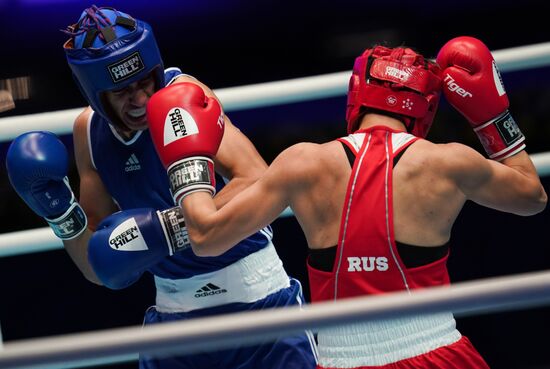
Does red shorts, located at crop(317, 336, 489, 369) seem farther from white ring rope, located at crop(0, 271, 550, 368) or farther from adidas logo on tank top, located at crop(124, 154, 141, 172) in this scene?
adidas logo on tank top, located at crop(124, 154, 141, 172)

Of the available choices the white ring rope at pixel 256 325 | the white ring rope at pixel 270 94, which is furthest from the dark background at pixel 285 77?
the white ring rope at pixel 256 325

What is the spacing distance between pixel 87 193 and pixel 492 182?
1.05 meters

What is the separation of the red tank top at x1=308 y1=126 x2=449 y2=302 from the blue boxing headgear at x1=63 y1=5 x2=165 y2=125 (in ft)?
1.85

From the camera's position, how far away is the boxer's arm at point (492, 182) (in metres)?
1.94

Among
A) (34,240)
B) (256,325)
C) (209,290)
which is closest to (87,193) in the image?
(34,240)

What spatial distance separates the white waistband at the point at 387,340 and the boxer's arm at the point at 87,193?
76cm

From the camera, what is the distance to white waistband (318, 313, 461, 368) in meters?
1.96

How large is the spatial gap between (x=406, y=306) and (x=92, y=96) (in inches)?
44.7

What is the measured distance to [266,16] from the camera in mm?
4797

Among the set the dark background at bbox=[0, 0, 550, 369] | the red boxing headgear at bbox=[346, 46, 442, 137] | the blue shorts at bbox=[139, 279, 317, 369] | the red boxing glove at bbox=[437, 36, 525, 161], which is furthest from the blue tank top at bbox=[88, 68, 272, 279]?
the dark background at bbox=[0, 0, 550, 369]

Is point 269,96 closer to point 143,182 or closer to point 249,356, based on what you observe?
point 143,182

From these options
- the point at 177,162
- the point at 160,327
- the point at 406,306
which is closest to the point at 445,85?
the point at 177,162

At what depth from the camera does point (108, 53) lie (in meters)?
2.21

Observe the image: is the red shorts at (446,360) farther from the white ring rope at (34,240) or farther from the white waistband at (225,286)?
the white ring rope at (34,240)
